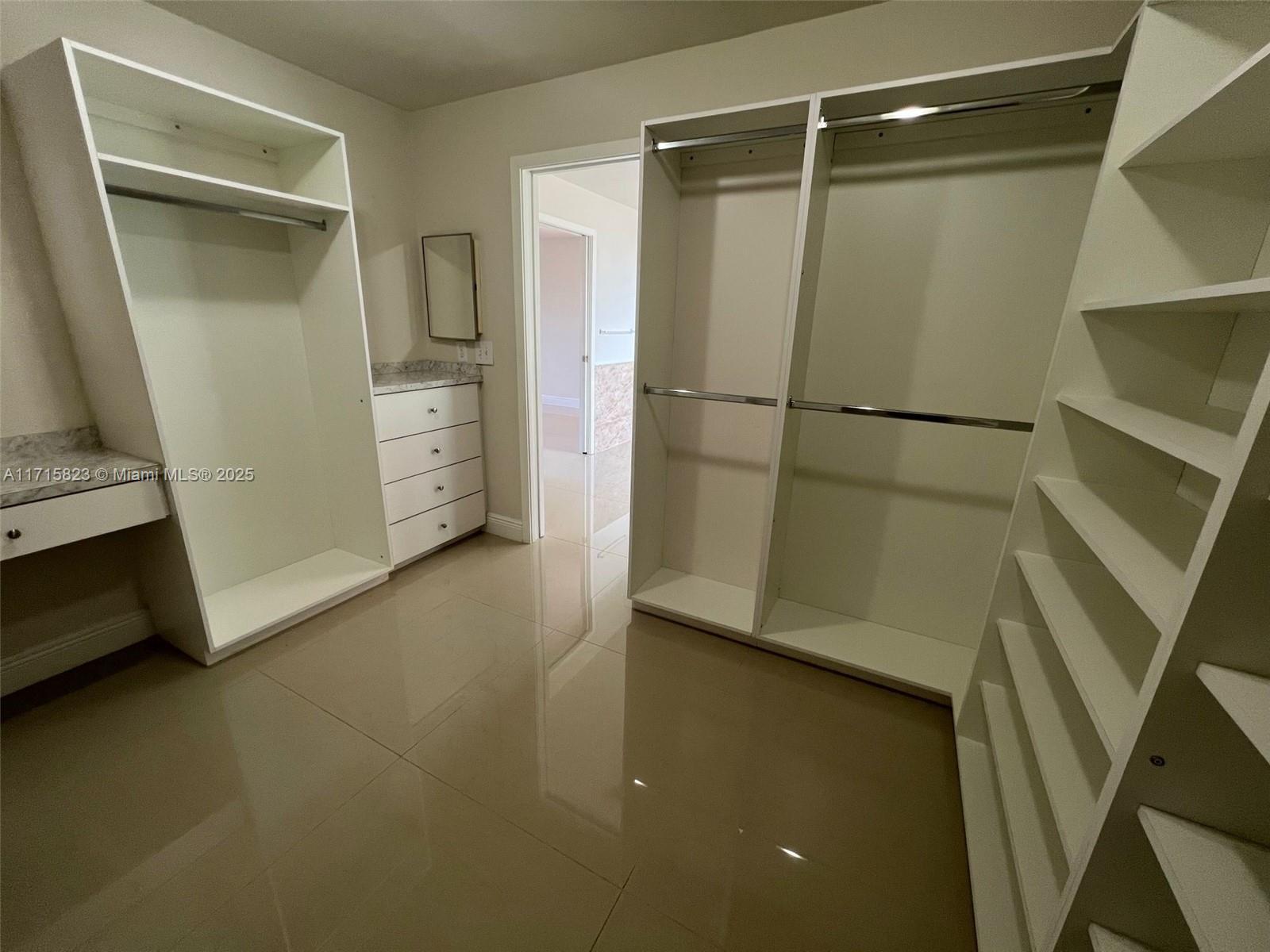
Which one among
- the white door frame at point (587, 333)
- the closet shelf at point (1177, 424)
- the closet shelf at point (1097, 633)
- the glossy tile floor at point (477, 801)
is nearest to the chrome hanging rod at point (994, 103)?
the closet shelf at point (1177, 424)

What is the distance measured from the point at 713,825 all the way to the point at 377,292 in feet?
9.71

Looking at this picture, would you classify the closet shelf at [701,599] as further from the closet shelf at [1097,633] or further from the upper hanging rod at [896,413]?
the closet shelf at [1097,633]

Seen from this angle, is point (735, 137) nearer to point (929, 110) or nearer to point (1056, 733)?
point (929, 110)

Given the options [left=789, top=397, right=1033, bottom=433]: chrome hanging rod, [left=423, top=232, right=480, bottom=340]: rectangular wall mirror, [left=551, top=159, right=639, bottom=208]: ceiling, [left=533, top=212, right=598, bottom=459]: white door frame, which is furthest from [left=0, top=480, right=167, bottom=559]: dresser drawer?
[left=533, top=212, right=598, bottom=459]: white door frame

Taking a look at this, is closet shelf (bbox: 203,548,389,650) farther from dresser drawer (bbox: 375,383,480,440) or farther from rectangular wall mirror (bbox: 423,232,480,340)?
rectangular wall mirror (bbox: 423,232,480,340)

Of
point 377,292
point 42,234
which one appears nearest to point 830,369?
point 377,292

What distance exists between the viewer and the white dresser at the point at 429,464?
2.56m

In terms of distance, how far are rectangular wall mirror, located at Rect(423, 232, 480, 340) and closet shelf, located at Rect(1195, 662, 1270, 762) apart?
2988 mm

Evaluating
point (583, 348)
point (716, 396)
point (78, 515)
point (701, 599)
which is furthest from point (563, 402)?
point (78, 515)

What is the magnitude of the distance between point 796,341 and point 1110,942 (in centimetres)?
162

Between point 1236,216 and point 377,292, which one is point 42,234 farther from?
point 1236,216

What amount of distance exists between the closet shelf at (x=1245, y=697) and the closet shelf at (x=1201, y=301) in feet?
1.70

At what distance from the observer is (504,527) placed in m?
3.29

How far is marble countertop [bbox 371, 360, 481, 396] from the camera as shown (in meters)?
2.69
